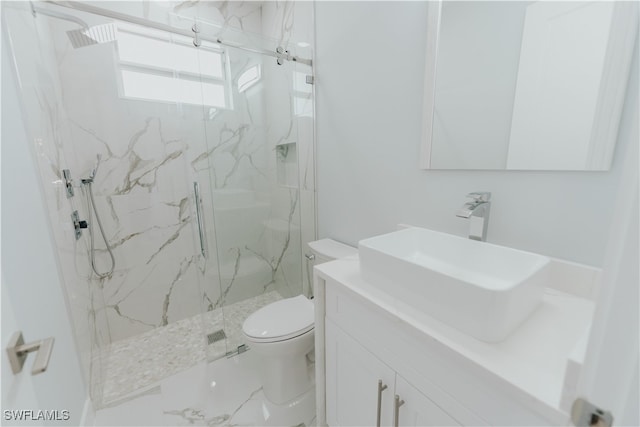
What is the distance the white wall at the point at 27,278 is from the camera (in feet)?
2.18

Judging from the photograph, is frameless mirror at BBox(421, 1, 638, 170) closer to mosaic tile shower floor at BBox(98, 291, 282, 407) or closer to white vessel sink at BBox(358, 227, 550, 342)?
white vessel sink at BBox(358, 227, 550, 342)

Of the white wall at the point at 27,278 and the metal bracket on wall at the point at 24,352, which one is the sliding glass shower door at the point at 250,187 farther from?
the metal bracket on wall at the point at 24,352

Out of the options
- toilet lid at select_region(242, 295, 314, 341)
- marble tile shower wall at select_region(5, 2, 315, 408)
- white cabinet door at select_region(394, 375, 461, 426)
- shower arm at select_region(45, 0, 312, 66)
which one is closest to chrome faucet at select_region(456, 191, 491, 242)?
white cabinet door at select_region(394, 375, 461, 426)

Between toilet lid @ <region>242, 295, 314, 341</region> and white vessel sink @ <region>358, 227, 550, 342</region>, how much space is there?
2.31 ft

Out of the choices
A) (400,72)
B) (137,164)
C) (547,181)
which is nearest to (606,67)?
(547,181)

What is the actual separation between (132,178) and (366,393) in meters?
2.12

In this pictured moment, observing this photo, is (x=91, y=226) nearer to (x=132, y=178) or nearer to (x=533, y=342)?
(x=132, y=178)

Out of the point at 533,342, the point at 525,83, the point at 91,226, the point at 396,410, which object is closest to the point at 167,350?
the point at 91,226

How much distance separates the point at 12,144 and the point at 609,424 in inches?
60.6

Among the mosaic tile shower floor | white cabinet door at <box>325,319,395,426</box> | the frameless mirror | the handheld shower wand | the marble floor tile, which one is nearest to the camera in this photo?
the frameless mirror

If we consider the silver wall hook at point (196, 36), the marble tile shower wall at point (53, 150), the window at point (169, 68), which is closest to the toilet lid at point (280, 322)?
the marble tile shower wall at point (53, 150)

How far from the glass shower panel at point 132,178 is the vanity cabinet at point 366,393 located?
46.8 inches

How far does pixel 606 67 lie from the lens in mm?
757

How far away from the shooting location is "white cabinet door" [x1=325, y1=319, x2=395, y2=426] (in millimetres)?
893
